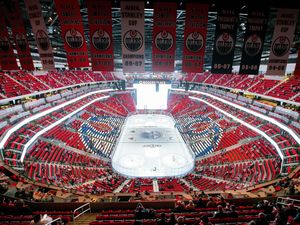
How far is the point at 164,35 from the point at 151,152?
15232 mm

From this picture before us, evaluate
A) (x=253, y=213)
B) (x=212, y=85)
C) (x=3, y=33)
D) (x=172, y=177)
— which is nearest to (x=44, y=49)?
(x=3, y=33)

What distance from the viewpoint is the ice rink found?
16547 mm

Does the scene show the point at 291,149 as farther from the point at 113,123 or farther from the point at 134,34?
the point at 113,123

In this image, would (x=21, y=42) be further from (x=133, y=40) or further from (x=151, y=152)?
(x=151, y=152)

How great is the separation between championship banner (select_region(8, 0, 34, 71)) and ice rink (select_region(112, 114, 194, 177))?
11.7 meters

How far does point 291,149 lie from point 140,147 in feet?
43.3

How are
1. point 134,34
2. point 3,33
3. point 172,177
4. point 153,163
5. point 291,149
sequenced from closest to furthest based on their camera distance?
point 134,34 < point 3,33 < point 291,149 < point 172,177 < point 153,163

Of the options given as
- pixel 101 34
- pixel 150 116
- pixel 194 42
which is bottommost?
pixel 150 116

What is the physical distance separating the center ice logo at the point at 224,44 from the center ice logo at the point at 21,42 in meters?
6.59

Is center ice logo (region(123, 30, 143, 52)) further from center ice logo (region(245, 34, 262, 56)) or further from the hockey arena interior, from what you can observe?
center ice logo (region(245, 34, 262, 56))

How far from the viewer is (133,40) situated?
19.0 ft

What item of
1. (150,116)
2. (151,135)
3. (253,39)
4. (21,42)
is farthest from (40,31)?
(150,116)

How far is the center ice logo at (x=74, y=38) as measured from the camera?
6.02 metres

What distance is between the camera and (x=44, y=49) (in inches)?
257
